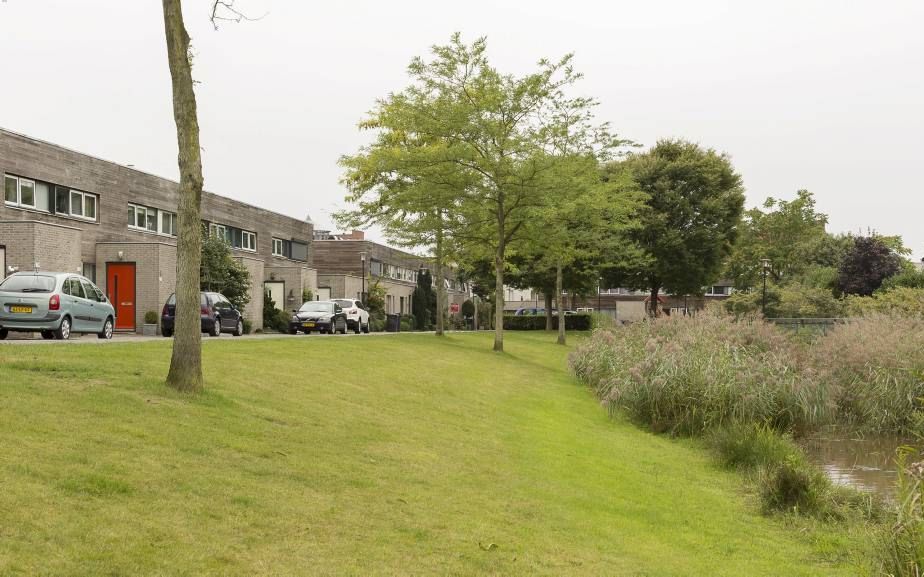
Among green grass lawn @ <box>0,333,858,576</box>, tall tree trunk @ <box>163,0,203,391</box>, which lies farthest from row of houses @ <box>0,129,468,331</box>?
tall tree trunk @ <box>163,0,203,391</box>

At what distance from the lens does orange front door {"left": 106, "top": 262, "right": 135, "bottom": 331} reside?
35.3 metres

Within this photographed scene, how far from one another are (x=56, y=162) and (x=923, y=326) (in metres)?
Answer: 29.4

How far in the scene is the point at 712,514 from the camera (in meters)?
11.0

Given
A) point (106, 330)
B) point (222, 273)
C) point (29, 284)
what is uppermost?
point (222, 273)

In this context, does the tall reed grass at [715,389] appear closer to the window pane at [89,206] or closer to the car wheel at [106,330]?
the car wheel at [106,330]

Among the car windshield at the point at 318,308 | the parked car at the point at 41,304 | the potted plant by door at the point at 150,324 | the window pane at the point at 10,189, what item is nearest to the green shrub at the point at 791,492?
the parked car at the point at 41,304

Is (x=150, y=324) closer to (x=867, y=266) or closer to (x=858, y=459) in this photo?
(x=858, y=459)

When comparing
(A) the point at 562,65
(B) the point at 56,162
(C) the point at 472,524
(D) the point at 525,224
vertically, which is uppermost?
(A) the point at 562,65

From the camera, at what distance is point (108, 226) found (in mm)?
36719

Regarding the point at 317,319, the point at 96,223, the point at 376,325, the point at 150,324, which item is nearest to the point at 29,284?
the point at 150,324

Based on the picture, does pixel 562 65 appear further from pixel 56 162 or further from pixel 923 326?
pixel 56 162

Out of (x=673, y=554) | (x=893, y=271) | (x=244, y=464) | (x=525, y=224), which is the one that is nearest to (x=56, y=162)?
(x=525, y=224)

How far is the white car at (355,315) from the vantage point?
42906mm

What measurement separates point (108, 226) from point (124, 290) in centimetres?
313
